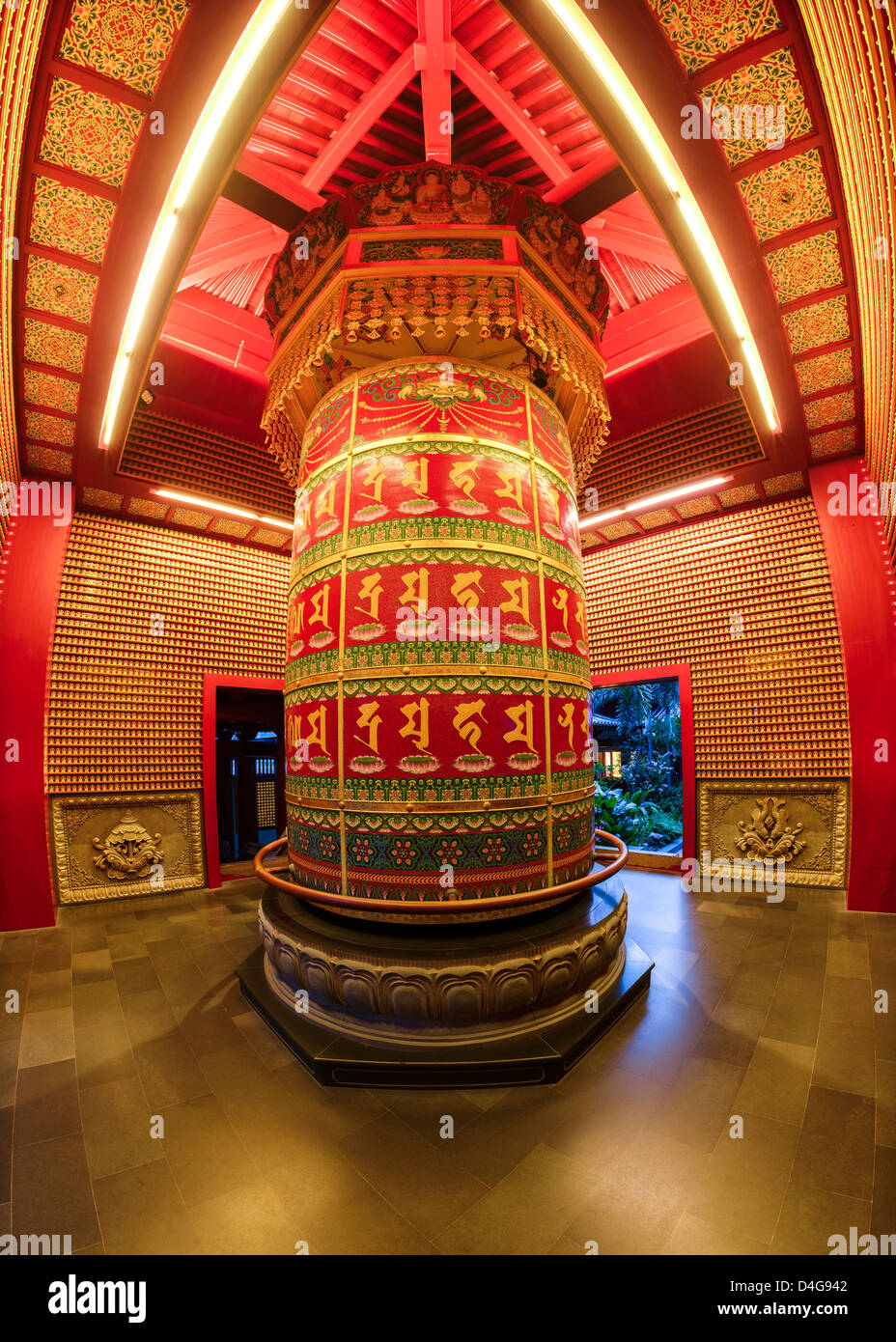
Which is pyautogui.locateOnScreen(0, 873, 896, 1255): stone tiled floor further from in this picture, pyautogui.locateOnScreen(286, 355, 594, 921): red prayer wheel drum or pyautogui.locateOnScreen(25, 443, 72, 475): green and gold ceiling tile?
pyautogui.locateOnScreen(25, 443, 72, 475): green and gold ceiling tile

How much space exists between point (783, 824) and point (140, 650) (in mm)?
7541

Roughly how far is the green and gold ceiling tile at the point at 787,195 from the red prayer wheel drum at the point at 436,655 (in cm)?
171

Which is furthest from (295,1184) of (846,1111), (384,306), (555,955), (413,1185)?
(384,306)

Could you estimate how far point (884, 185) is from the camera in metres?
2.42

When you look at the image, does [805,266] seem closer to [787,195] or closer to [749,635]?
[787,195]

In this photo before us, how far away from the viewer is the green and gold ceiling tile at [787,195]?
9.25ft

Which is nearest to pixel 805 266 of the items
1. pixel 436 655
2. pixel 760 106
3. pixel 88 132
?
pixel 760 106

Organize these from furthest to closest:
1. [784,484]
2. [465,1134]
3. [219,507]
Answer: [219,507]
[784,484]
[465,1134]

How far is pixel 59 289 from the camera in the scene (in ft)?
11.1

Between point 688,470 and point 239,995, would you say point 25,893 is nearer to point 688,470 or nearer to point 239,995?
point 239,995

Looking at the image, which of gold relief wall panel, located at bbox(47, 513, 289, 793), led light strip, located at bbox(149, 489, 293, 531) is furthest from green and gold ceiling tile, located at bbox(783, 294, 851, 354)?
gold relief wall panel, located at bbox(47, 513, 289, 793)

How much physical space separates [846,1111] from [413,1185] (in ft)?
5.97

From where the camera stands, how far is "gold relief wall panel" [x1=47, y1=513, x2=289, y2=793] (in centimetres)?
508

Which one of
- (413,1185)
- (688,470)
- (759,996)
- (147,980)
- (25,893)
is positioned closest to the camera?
(413,1185)
